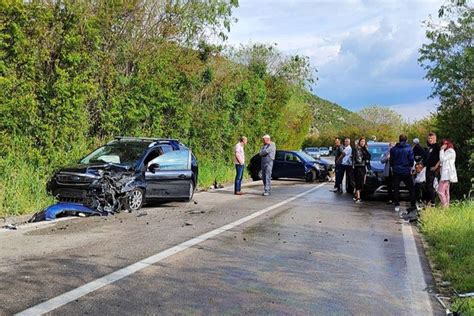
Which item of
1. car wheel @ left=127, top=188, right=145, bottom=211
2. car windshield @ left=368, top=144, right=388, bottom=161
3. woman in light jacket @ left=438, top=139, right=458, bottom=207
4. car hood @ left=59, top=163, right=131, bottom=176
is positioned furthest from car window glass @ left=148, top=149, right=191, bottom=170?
car windshield @ left=368, top=144, right=388, bottom=161

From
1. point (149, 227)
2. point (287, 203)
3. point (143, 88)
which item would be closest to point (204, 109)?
point (143, 88)

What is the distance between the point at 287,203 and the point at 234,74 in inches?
506

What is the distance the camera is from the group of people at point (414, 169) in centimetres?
1219

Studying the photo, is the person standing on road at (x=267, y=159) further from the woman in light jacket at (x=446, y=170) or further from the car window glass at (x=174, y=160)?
the woman in light jacket at (x=446, y=170)

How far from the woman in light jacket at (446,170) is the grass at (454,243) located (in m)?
0.40

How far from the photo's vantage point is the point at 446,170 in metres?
12.0

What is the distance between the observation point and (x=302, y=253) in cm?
771

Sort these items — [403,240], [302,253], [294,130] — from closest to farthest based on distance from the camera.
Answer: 1. [302,253]
2. [403,240]
3. [294,130]

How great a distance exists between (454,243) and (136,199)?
682 cm

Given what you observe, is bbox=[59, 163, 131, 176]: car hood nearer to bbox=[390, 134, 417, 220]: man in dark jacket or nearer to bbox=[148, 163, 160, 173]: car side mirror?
bbox=[148, 163, 160, 173]: car side mirror

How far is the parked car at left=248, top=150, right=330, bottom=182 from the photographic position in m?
24.1

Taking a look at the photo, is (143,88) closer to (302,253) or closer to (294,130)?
(302,253)

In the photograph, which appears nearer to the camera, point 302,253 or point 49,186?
point 302,253

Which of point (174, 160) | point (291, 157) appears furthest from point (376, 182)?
point (291, 157)
